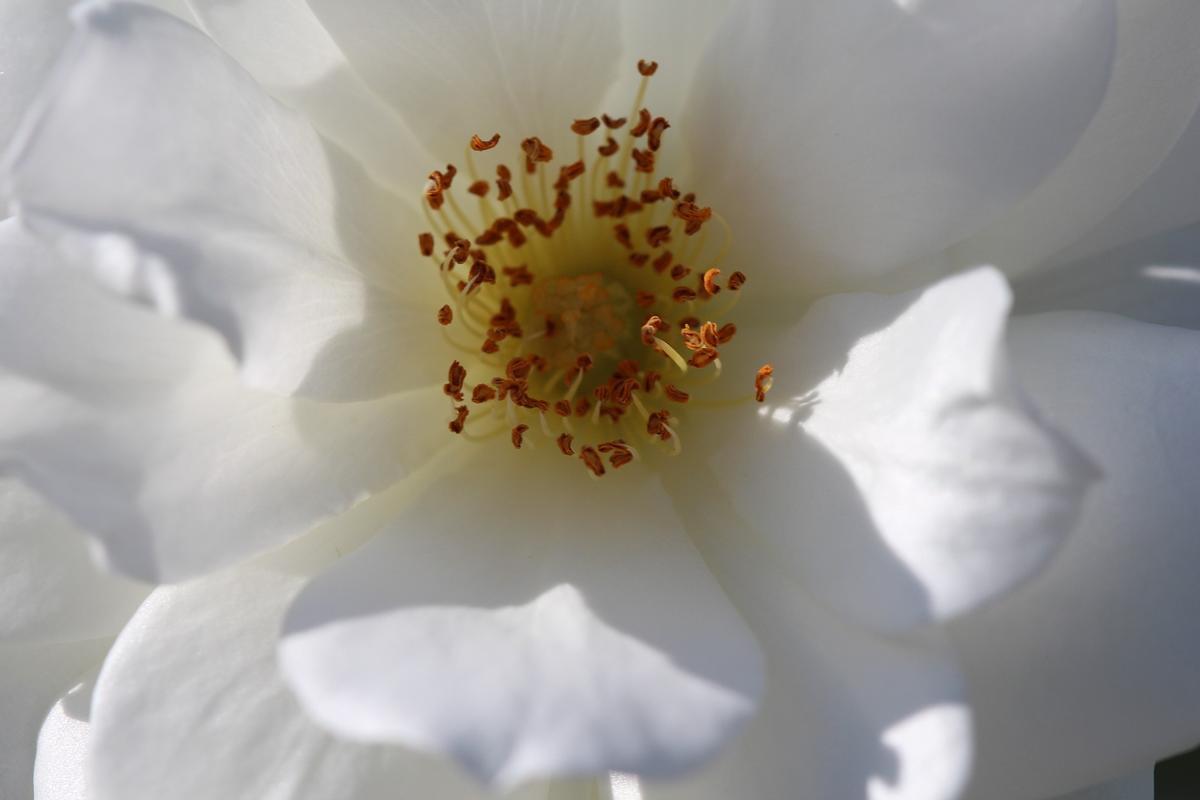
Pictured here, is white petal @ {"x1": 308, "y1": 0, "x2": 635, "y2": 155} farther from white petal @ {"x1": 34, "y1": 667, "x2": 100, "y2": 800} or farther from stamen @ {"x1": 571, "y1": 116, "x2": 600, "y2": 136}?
white petal @ {"x1": 34, "y1": 667, "x2": 100, "y2": 800}

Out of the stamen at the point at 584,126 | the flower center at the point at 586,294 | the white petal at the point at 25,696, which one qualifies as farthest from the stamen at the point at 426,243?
the white petal at the point at 25,696

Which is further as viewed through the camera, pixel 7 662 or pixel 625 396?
pixel 625 396

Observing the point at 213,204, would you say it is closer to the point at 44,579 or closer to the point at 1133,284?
the point at 44,579

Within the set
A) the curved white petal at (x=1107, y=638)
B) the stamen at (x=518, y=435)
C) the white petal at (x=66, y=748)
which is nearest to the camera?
the curved white petal at (x=1107, y=638)

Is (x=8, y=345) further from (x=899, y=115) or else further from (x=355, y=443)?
(x=899, y=115)

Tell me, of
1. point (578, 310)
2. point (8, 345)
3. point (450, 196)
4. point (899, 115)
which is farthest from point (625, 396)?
point (8, 345)

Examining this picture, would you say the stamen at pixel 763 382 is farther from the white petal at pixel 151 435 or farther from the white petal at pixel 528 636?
the white petal at pixel 151 435

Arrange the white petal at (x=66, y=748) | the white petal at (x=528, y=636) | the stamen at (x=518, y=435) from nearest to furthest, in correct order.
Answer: the white petal at (x=528, y=636) → the white petal at (x=66, y=748) → the stamen at (x=518, y=435)

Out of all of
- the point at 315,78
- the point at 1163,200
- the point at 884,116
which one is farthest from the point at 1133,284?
the point at 315,78
